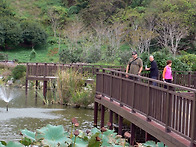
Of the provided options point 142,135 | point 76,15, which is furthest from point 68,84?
point 76,15

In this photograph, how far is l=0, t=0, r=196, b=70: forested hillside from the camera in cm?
5144

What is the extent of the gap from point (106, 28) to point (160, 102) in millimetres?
51051

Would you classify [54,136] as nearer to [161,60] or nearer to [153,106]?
[153,106]

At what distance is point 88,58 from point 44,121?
2126 cm

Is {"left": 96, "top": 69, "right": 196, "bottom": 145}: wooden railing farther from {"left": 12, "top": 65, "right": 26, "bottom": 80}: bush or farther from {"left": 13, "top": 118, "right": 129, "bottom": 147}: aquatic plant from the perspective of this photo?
{"left": 12, "top": 65, "right": 26, "bottom": 80}: bush

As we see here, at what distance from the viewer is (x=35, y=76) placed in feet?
75.2

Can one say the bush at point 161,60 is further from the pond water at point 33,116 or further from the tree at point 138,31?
the tree at point 138,31

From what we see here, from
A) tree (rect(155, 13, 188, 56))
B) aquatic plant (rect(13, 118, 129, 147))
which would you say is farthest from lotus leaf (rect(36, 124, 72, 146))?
tree (rect(155, 13, 188, 56))

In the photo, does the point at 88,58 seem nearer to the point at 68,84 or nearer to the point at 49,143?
the point at 68,84

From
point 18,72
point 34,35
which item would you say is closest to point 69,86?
point 18,72

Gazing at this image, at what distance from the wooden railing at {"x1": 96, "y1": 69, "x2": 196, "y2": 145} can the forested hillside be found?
1173 inches

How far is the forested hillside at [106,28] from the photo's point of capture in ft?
169

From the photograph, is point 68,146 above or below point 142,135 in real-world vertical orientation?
above

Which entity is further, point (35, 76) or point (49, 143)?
point (35, 76)
